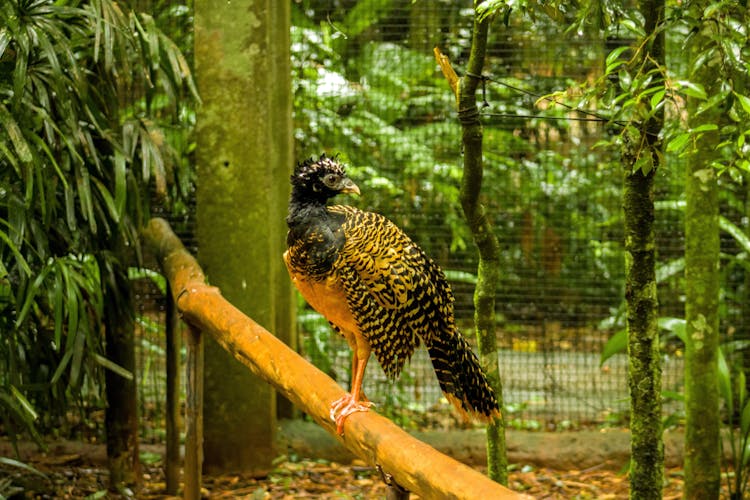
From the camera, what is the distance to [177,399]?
3928mm

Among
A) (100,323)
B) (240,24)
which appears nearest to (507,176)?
(240,24)

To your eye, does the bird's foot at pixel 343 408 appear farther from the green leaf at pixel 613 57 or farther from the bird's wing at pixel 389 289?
the green leaf at pixel 613 57

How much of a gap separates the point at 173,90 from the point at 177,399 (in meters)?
1.33

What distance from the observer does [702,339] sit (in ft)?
11.1

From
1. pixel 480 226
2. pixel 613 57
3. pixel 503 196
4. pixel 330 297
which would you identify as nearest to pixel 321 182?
pixel 330 297

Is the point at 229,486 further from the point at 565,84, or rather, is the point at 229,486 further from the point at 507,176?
the point at 565,84

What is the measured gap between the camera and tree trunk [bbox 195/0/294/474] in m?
4.04

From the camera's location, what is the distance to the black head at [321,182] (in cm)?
261

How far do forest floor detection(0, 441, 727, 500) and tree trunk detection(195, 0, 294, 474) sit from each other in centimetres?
16

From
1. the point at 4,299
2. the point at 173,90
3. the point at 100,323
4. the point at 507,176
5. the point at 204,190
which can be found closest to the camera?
the point at 4,299

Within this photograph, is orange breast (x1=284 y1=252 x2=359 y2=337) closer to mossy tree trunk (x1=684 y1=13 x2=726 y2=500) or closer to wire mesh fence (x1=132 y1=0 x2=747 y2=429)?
mossy tree trunk (x1=684 y1=13 x2=726 y2=500)

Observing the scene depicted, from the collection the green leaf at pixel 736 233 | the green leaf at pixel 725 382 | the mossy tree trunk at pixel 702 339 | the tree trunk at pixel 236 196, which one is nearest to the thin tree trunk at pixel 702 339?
the mossy tree trunk at pixel 702 339

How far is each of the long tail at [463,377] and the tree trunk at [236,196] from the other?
1.60 metres

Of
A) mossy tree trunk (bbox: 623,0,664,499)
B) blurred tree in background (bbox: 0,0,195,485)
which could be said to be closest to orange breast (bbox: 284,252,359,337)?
mossy tree trunk (bbox: 623,0,664,499)
